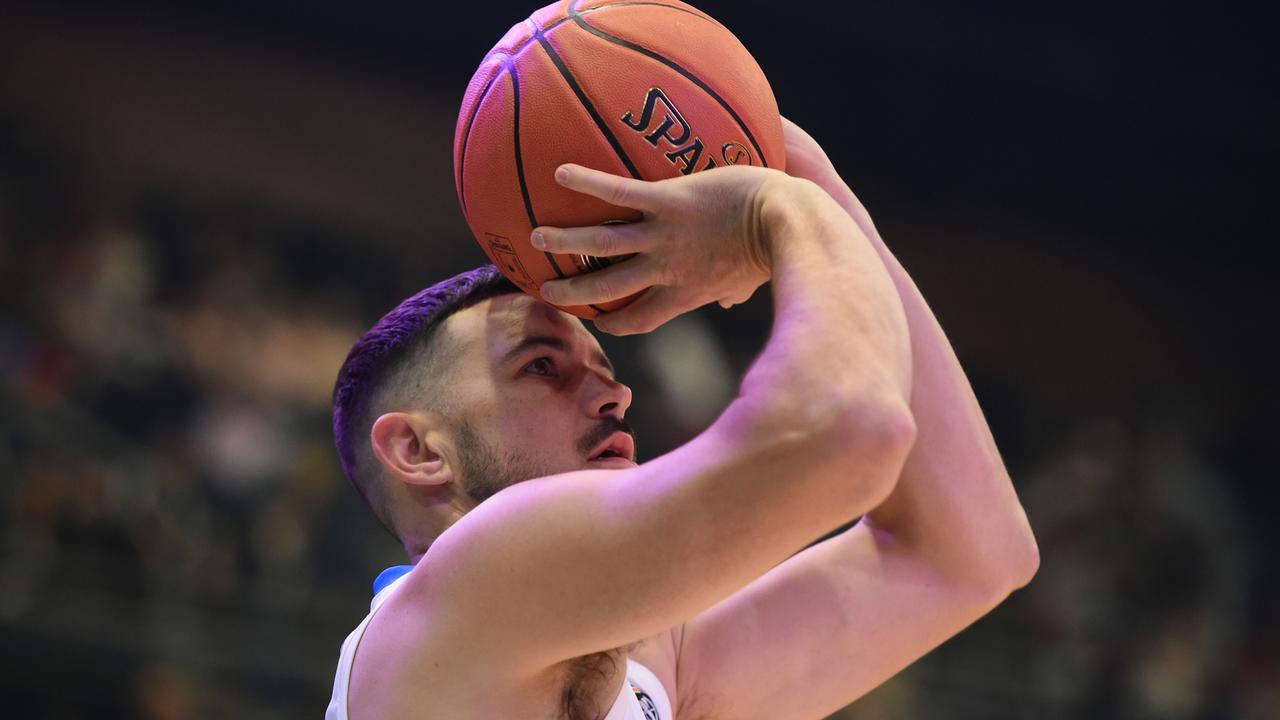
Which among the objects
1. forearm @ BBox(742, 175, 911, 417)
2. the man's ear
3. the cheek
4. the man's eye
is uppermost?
forearm @ BBox(742, 175, 911, 417)

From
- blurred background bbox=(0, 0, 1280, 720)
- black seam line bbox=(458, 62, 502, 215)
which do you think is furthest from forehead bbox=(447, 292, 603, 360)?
blurred background bbox=(0, 0, 1280, 720)

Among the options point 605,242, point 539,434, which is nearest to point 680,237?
point 605,242

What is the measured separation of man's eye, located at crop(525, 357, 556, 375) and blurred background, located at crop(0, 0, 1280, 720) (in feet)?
12.9

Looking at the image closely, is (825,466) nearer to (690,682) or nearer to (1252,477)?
(690,682)

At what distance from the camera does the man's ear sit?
2.15m

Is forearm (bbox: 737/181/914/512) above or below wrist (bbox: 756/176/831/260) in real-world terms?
below

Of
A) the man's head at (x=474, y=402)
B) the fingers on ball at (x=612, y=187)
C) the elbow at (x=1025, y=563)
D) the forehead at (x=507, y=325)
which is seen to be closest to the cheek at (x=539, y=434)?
the man's head at (x=474, y=402)

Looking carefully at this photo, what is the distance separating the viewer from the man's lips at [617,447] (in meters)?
2.13

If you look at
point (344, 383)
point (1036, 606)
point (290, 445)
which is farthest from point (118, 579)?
point (1036, 606)

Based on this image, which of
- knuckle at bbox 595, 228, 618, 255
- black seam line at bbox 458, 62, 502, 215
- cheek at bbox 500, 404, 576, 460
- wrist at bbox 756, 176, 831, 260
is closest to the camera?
wrist at bbox 756, 176, 831, 260

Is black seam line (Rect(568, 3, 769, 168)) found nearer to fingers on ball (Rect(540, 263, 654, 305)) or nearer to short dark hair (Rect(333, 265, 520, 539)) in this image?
fingers on ball (Rect(540, 263, 654, 305))

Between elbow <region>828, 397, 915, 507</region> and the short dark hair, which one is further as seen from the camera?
the short dark hair

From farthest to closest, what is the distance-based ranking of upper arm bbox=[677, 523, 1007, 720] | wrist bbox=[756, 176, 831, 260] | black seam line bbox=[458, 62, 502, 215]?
upper arm bbox=[677, 523, 1007, 720] → black seam line bbox=[458, 62, 502, 215] → wrist bbox=[756, 176, 831, 260]

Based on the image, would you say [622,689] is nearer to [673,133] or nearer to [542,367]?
[542,367]
